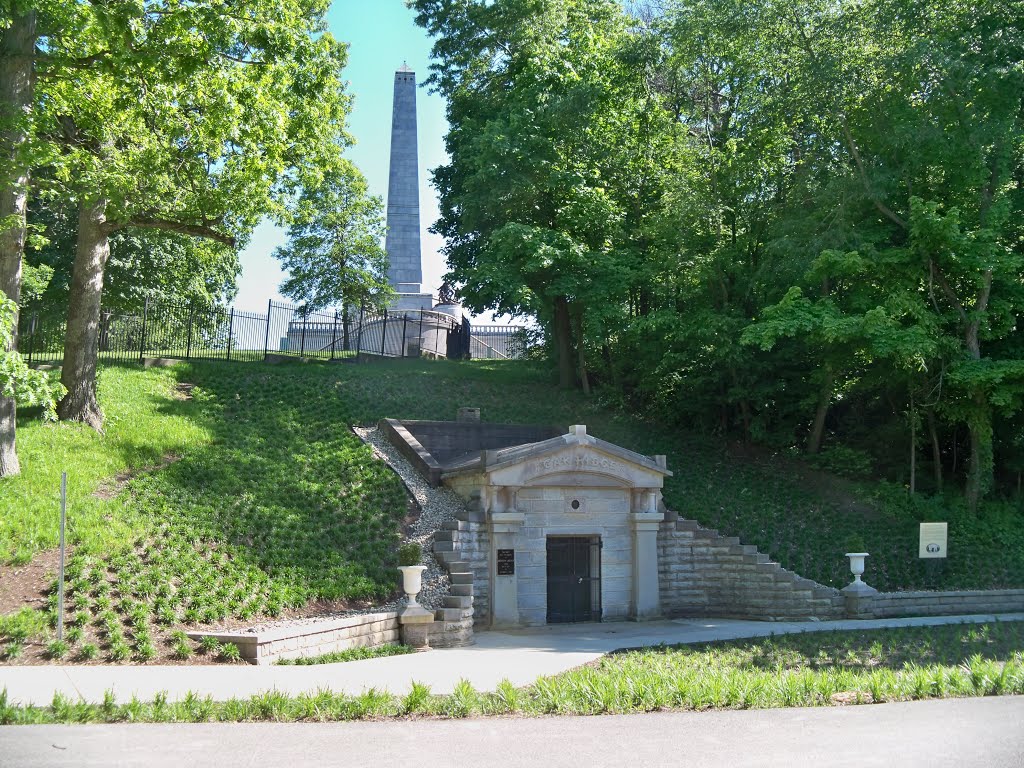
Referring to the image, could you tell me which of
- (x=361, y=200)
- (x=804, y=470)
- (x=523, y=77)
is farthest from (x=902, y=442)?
(x=361, y=200)

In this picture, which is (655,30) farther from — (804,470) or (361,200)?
(804,470)

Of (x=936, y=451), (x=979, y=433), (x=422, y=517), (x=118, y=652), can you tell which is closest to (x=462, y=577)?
(x=422, y=517)

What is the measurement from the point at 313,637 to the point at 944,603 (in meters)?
13.1

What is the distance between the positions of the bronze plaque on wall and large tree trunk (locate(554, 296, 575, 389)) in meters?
12.2

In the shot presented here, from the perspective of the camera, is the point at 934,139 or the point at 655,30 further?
the point at 655,30

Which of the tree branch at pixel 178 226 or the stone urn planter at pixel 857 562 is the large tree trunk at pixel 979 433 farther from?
the tree branch at pixel 178 226

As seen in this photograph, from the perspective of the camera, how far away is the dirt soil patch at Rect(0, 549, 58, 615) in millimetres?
12258

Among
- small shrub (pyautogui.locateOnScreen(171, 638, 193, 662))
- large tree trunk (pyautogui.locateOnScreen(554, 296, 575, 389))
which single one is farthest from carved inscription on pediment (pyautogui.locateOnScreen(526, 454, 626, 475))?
large tree trunk (pyautogui.locateOnScreen(554, 296, 575, 389))

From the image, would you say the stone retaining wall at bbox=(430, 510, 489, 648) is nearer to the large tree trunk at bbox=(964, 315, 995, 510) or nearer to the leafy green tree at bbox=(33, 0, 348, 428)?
the leafy green tree at bbox=(33, 0, 348, 428)

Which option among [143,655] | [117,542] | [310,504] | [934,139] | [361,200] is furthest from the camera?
[361,200]

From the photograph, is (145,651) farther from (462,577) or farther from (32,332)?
(32,332)

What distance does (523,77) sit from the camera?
90.8ft

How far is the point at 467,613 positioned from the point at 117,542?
560 cm

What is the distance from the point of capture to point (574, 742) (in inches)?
297
